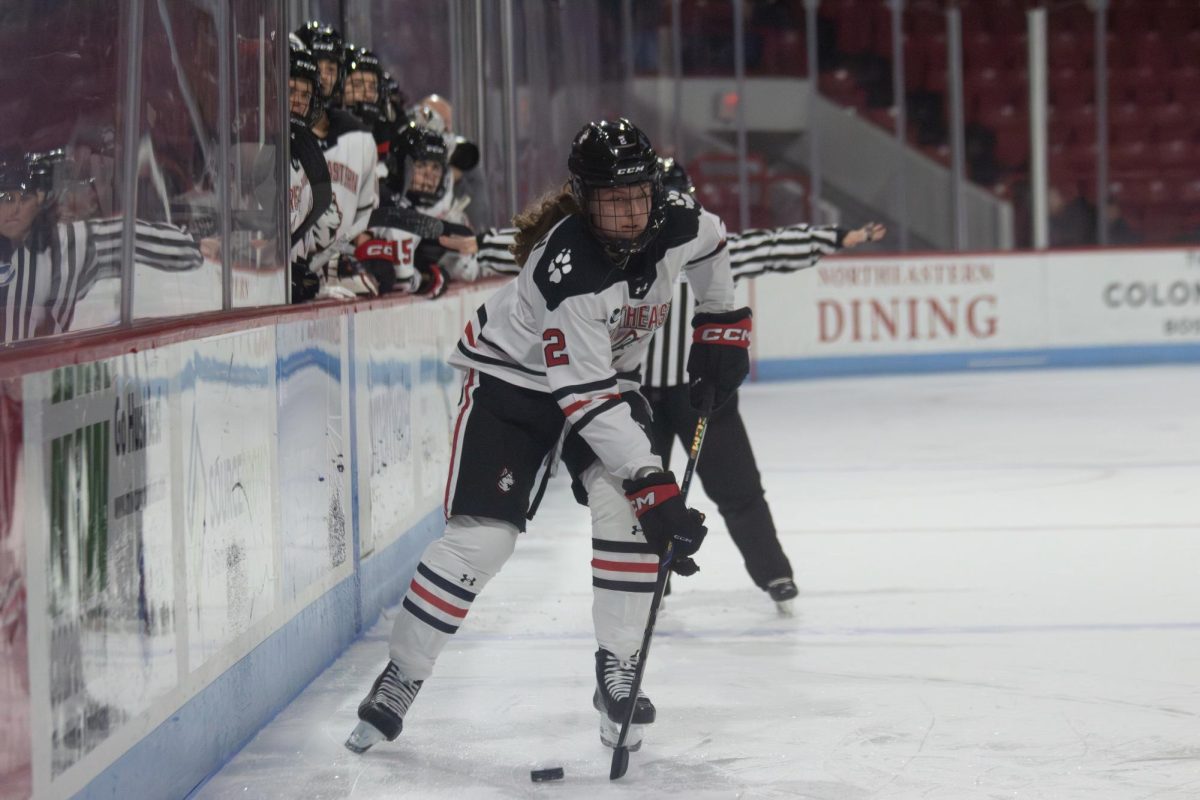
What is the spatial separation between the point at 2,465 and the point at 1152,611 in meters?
2.71

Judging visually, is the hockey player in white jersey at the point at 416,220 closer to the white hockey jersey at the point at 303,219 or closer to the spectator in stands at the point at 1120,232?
the white hockey jersey at the point at 303,219

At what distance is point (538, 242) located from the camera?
8.80ft

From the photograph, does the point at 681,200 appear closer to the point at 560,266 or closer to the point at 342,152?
the point at 560,266

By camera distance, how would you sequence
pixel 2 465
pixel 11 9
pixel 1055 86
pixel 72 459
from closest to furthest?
pixel 2 465 → pixel 72 459 → pixel 11 9 → pixel 1055 86

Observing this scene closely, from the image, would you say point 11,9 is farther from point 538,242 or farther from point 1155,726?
point 1155,726

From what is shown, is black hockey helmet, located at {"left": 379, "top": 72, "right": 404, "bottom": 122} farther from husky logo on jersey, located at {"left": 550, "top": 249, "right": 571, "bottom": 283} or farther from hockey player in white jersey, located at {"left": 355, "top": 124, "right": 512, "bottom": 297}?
husky logo on jersey, located at {"left": 550, "top": 249, "right": 571, "bottom": 283}

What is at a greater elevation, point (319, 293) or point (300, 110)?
point (300, 110)

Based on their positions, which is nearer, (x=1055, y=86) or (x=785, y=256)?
(x=785, y=256)

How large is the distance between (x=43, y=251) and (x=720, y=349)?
4.17 feet

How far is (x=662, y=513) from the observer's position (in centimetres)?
250

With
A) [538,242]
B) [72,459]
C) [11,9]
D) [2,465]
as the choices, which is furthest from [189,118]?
[2,465]

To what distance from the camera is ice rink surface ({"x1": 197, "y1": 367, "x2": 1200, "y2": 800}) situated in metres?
2.51

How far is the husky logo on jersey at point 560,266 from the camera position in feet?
8.24

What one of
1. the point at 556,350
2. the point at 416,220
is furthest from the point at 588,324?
the point at 416,220
